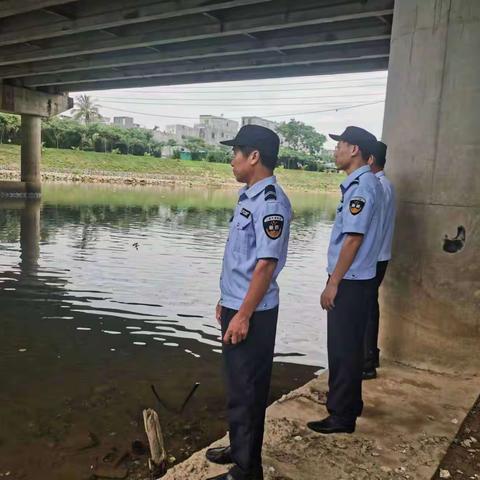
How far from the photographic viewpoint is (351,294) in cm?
321

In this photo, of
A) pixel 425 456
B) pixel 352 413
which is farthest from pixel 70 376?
pixel 425 456

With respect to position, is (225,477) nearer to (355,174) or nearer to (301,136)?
(355,174)

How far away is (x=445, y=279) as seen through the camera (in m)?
4.19

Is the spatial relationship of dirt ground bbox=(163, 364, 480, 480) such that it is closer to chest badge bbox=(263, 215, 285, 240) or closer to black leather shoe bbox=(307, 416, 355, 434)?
black leather shoe bbox=(307, 416, 355, 434)

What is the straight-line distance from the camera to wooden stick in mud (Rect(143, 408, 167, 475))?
9.84ft

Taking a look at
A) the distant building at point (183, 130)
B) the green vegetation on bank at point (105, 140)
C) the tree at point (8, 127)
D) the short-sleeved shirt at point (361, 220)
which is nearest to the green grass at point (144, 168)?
the green vegetation on bank at point (105, 140)

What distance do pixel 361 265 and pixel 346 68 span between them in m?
13.1

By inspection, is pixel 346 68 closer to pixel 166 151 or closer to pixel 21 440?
pixel 21 440

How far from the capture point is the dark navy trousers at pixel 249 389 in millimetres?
2516

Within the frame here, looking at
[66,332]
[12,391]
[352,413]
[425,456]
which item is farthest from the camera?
[66,332]

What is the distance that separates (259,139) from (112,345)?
3.72 metres

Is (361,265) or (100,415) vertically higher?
(361,265)

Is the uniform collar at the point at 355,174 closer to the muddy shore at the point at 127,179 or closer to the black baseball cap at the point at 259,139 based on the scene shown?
the black baseball cap at the point at 259,139

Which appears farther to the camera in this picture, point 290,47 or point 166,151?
point 166,151
